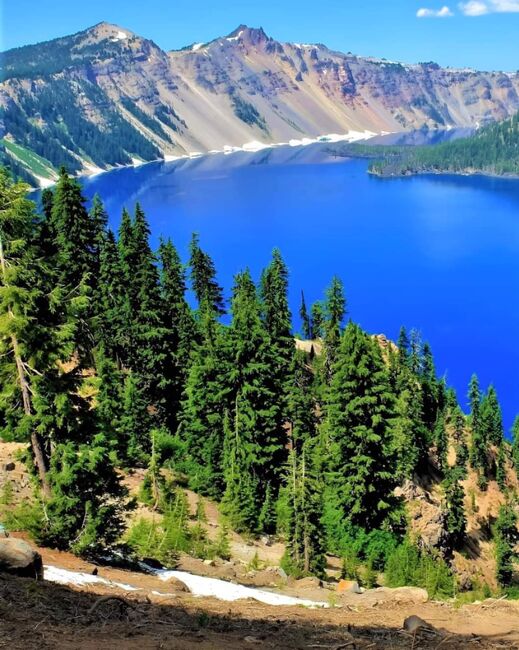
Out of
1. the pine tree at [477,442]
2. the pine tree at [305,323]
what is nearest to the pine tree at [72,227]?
the pine tree at [305,323]

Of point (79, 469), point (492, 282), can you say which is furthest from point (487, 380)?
point (79, 469)

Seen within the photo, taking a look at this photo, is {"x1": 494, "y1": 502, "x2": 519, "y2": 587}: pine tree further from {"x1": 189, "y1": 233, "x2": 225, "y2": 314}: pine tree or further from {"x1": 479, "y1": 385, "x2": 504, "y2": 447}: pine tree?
{"x1": 189, "y1": 233, "x2": 225, "y2": 314}: pine tree

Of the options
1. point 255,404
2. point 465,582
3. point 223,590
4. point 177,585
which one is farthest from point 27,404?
point 465,582

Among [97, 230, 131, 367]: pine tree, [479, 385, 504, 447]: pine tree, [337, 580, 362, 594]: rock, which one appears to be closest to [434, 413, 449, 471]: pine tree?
[479, 385, 504, 447]: pine tree

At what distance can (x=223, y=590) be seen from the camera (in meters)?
18.2

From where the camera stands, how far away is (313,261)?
15362 centimetres

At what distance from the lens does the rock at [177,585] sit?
1702cm

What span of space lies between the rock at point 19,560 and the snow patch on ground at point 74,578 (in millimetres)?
772

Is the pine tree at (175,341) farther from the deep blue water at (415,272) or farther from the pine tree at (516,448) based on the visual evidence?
the deep blue water at (415,272)

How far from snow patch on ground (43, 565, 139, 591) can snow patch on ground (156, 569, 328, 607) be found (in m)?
2.34

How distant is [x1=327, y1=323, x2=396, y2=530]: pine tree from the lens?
32406mm

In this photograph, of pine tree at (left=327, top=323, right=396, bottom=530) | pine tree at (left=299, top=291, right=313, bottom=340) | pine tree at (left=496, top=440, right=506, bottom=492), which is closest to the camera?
pine tree at (left=327, top=323, right=396, bottom=530)

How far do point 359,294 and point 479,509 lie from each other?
70.9m

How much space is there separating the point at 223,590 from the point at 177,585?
4.98 ft
